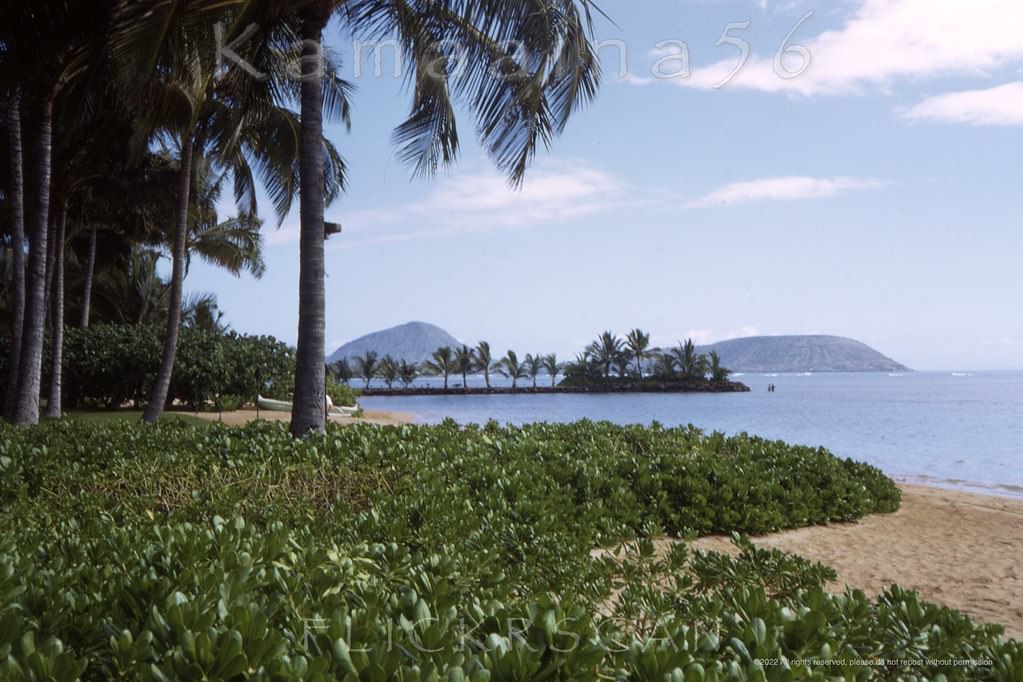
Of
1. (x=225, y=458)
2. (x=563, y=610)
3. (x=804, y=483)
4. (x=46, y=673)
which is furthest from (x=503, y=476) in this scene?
(x=46, y=673)

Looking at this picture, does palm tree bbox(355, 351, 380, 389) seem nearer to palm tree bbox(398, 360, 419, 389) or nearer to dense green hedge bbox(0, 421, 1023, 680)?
palm tree bbox(398, 360, 419, 389)

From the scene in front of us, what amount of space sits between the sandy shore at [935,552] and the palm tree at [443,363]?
64647 mm

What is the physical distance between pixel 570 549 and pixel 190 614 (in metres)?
3.02

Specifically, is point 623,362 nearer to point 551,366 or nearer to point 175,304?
point 551,366

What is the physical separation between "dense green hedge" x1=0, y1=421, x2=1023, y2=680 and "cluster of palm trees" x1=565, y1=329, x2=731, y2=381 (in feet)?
214

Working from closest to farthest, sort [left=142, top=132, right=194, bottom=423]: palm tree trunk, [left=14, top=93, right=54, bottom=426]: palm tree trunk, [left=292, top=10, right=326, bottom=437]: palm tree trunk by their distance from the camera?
[left=292, top=10, right=326, bottom=437]: palm tree trunk
[left=14, top=93, right=54, bottom=426]: palm tree trunk
[left=142, top=132, right=194, bottom=423]: palm tree trunk

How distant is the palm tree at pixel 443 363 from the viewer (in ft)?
241

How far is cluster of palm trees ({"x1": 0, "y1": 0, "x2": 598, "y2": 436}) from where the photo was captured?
28.9 ft

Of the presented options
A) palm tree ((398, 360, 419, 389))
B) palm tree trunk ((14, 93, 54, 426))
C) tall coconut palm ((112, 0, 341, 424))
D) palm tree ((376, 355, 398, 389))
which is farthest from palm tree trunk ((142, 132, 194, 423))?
palm tree ((398, 360, 419, 389))

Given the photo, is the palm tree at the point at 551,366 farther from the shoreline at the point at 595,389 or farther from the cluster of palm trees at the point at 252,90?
the cluster of palm trees at the point at 252,90

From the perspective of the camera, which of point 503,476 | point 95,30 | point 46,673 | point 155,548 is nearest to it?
point 46,673

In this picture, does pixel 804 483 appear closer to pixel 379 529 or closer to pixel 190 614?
pixel 379 529

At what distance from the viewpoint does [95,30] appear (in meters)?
11.5

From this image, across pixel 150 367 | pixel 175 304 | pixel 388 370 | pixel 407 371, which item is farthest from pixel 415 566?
pixel 407 371
